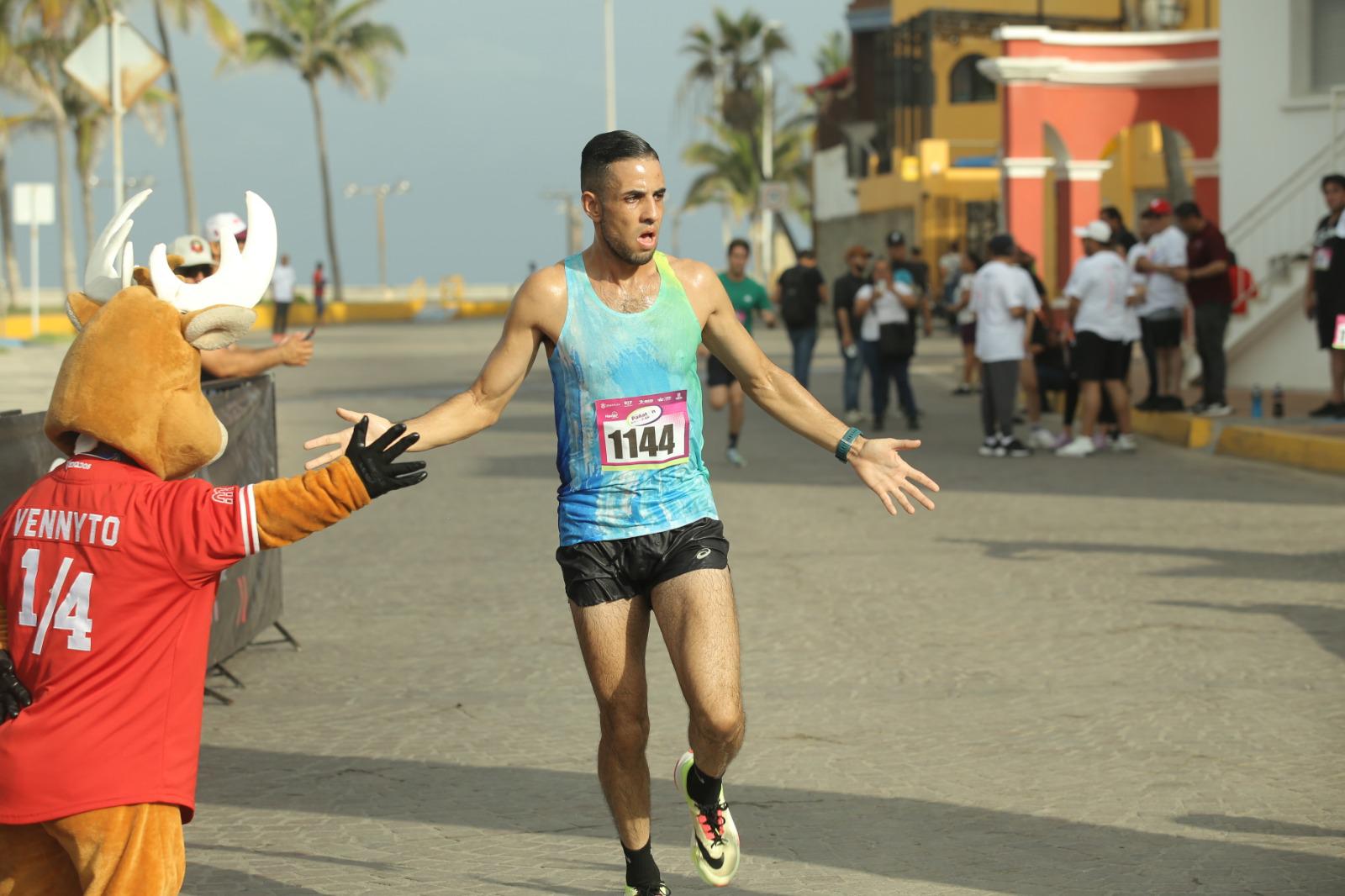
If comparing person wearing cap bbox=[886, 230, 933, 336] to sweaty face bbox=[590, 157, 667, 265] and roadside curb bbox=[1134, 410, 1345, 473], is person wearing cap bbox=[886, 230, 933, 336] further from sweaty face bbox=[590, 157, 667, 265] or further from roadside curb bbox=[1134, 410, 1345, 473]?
sweaty face bbox=[590, 157, 667, 265]

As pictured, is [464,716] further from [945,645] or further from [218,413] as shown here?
[945,645]

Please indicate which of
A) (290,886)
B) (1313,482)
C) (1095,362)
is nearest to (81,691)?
(290,886)

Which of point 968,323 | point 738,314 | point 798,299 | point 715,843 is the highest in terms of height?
point 798,299

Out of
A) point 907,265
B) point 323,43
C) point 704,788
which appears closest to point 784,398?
point 704,788

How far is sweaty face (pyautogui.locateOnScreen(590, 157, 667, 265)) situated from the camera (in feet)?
15.9

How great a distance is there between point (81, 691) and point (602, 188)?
1870mm

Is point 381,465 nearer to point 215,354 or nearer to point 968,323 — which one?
point 215,354

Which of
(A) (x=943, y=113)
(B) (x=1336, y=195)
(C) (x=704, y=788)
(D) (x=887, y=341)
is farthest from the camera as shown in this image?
(A) (x=943, y=113)

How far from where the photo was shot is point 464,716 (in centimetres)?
718

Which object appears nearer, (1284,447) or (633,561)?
(633,561)

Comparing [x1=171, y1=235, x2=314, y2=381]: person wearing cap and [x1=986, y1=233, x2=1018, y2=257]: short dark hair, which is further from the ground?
[x1=986, y1=233, x2=1018, y2=257]: short dark hair

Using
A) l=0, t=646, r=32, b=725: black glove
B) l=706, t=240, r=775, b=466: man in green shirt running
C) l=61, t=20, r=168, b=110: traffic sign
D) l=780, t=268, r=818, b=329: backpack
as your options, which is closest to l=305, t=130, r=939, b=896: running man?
l=0, t=646, r=32, b=725: black glove

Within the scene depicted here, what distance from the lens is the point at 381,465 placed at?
13.4 feet

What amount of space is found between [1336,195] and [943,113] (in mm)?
36664
